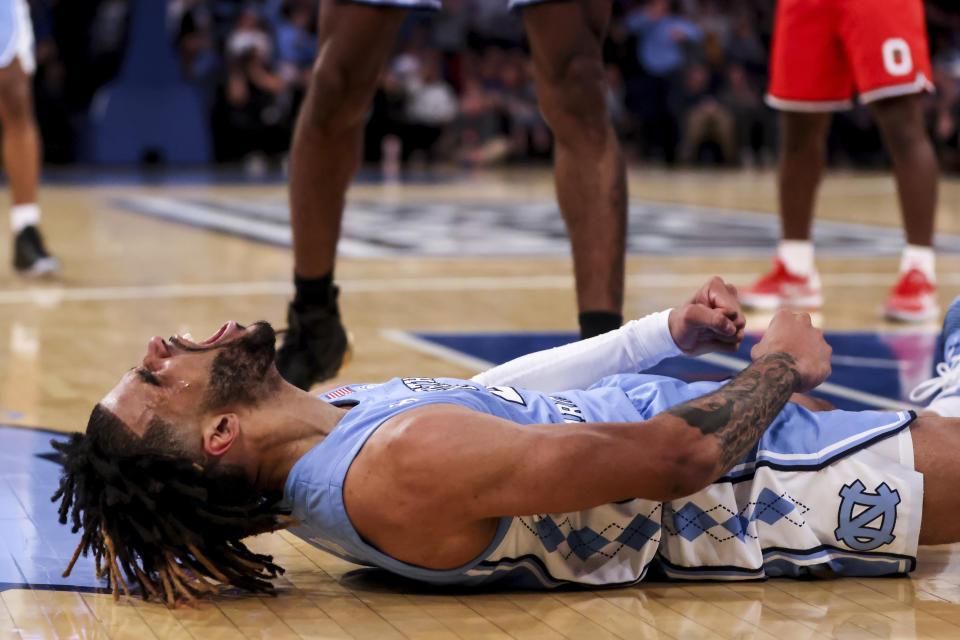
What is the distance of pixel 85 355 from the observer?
371 cm

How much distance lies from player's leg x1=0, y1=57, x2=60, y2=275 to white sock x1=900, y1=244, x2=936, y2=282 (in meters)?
3.13

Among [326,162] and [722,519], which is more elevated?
[326,162]

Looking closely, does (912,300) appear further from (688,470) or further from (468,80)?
(468,80)

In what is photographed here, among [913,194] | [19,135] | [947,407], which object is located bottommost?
[947,407]

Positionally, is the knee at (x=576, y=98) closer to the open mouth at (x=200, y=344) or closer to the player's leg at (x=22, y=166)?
the open mouth at (x=200, y=344)

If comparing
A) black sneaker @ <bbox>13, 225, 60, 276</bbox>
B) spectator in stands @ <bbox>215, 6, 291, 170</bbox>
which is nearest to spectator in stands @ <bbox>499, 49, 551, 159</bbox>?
spectator in stands @ <bbox>215, 6, 291, 170</bbox>

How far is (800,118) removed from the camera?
464 cm

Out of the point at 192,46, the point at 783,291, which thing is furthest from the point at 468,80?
the point at 783,291

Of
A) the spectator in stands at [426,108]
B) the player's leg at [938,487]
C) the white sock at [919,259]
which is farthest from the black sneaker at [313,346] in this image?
the spectator in stands at [426,108]

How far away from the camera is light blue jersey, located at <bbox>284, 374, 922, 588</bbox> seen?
199 centimetres

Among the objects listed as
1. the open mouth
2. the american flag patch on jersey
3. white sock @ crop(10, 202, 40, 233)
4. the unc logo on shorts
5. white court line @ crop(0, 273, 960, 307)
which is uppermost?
the open mouth

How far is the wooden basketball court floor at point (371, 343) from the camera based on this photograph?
190cm

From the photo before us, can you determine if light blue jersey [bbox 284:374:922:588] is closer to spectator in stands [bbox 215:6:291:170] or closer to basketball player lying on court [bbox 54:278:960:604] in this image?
basketball player lying on court [bbox 54:278:960:604]

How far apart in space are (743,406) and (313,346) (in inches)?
56.1
